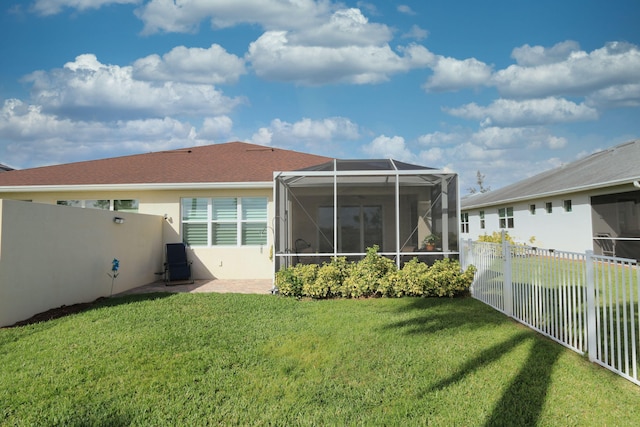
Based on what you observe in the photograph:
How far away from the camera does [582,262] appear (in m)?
4.69

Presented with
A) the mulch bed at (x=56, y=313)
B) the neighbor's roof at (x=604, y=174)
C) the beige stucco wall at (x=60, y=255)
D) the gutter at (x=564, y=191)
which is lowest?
the mulch bed at (x=56, y=313)

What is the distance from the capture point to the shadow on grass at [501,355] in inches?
133

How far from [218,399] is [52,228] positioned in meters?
5.81

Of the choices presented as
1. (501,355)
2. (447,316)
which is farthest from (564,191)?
(501,355)

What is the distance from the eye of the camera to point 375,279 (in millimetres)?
8492

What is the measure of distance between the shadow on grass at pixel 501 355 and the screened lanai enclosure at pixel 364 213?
174 centimetres

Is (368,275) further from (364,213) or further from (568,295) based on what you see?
(568,295)

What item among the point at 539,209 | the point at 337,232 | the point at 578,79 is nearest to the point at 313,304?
the point at 337,232

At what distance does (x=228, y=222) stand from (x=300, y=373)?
808 cm

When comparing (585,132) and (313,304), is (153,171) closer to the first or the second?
(313,304)

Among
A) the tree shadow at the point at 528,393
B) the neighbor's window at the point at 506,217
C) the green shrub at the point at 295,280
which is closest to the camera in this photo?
the tree shadow at the point at 528,393

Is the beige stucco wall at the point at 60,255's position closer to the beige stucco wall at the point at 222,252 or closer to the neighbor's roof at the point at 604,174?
the beige stucco wall at the point at 222,252

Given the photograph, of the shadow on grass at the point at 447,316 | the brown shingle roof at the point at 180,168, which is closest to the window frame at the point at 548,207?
the brown shingle roof at the point at 180,168

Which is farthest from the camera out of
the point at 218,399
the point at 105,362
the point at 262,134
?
the point at 262,134
